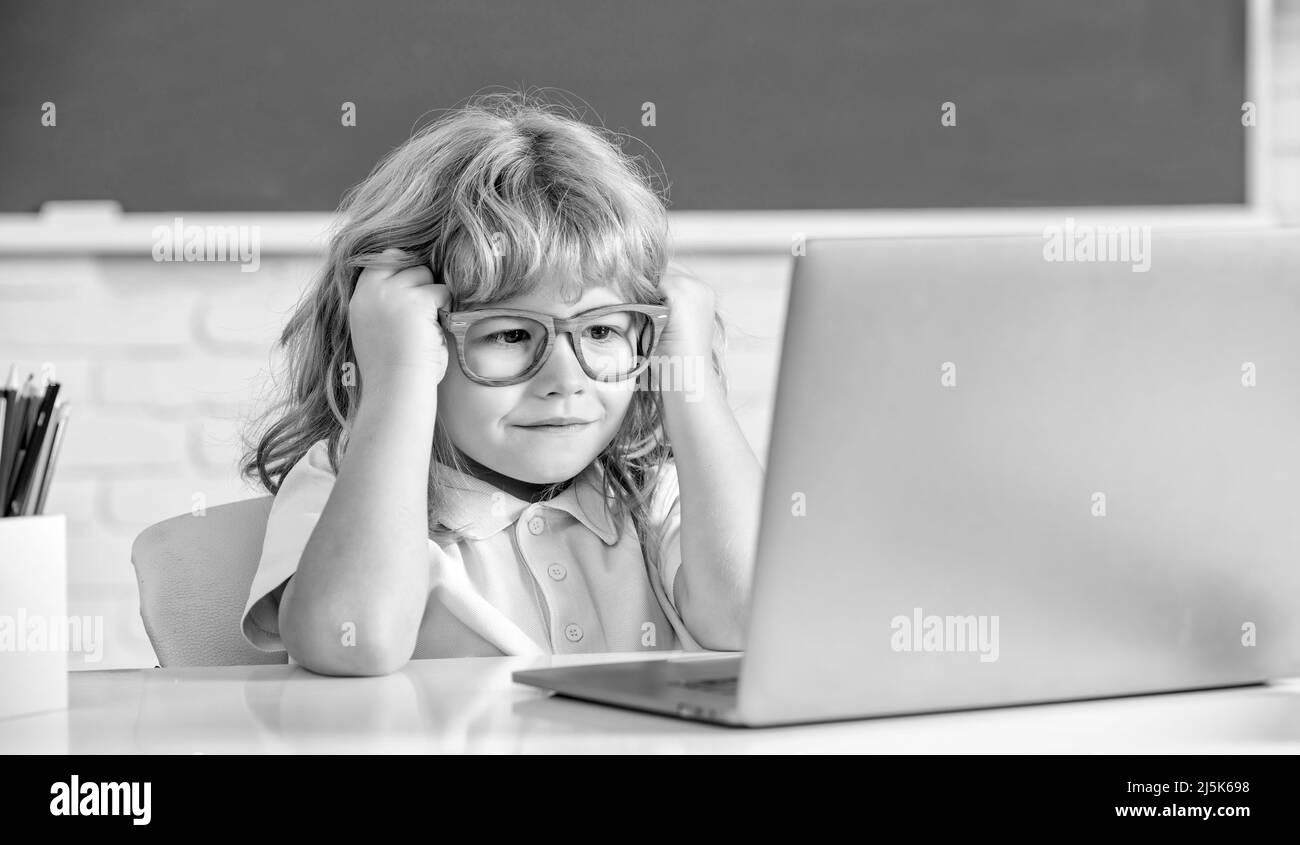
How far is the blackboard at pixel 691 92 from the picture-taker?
1.84 metres

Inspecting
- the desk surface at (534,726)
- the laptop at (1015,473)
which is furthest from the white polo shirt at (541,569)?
the laptop at (1015,473)

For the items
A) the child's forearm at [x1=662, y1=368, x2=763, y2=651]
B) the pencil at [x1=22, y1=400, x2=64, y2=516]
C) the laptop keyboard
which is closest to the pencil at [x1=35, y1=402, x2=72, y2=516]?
the pencil at [x1=22, y1=400, x2=64, y2=516]

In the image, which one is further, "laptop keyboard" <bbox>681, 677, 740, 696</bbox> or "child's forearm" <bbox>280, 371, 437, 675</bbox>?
"child's forearm" <bbox>280, 371, 437, 675</bbox>

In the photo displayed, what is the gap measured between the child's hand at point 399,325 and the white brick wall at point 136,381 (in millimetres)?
836

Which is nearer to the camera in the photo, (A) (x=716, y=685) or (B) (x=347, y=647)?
(A) (x=716, y=685)

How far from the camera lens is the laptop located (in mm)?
559

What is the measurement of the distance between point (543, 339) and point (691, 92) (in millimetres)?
959

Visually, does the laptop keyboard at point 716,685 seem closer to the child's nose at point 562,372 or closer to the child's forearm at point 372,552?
the child's forearm at point 372,552

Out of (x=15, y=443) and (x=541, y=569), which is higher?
(x=15, y=443)

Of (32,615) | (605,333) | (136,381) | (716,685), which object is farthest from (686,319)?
(136,381)

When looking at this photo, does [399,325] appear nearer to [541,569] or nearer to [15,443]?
[541,569]

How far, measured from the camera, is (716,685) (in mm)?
685

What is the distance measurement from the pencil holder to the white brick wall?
1.19 metres

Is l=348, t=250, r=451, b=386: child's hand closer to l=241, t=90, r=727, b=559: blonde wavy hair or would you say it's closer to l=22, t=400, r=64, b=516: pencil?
l=241, t=90, r=727, b=559: blonde wavy hair
